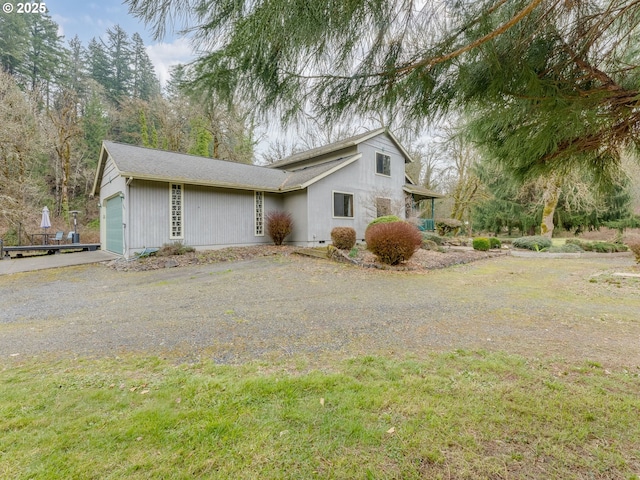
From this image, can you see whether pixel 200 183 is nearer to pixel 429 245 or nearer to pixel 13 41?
pixel 429 245

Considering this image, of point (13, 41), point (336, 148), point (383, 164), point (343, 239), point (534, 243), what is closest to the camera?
point (343, 239)

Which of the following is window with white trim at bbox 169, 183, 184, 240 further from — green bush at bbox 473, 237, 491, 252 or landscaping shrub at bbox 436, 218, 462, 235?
landscaping shrub at bbox 436, 218, 462, 235

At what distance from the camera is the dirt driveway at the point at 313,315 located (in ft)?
11.3

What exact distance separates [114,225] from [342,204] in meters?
10.0

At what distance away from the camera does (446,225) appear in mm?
18766

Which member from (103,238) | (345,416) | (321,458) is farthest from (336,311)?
(103,238)

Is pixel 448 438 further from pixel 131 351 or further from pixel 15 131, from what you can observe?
pixel 15 131

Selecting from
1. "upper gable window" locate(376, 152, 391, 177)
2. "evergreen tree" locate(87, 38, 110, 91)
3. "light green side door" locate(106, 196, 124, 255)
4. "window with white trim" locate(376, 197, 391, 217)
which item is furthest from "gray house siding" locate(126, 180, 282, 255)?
"evergreen tree" locate(87, 38, 110, 91)

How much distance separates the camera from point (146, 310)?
4.96m

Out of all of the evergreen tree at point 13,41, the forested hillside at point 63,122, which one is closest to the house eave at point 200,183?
the forested hillside at point 63,122

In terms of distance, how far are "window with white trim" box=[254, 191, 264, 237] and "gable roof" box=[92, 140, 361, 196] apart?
552mm

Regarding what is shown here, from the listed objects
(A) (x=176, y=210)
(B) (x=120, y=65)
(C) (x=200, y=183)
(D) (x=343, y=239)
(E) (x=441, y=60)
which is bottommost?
(D) (x=343, y=239)

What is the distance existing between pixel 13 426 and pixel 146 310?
308 cm

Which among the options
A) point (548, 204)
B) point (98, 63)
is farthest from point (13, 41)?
point (548, 204)
